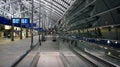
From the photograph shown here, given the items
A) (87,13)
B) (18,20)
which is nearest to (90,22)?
(87,13)

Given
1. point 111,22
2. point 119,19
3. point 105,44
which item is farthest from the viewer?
point 105,44

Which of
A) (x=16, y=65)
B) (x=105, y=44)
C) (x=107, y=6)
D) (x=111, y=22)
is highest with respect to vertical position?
(x=107, y=6)

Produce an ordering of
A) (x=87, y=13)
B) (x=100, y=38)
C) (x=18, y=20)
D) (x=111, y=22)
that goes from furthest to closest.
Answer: (x=18, y=20)
(x=87, y=13)
(x=100, y=38)
(x=111, y=22)

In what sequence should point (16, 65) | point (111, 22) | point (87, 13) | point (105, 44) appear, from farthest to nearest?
point (87, 13) < point (16, 65) < point (105, 44) < point (111, 22)

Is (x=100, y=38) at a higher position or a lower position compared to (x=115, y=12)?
lower

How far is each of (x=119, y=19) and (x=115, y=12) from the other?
45 centimetres

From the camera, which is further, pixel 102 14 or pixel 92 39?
pixel 92 39

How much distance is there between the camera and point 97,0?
475 inches

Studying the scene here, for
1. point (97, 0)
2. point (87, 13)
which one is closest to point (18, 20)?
point (87, 13)

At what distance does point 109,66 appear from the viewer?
12398mm

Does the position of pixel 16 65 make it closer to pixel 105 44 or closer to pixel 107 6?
pixel 105 44

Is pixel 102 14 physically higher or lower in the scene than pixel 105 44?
higher

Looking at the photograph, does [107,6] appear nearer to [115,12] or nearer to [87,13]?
[115,12]

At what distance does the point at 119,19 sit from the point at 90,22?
4.64m
